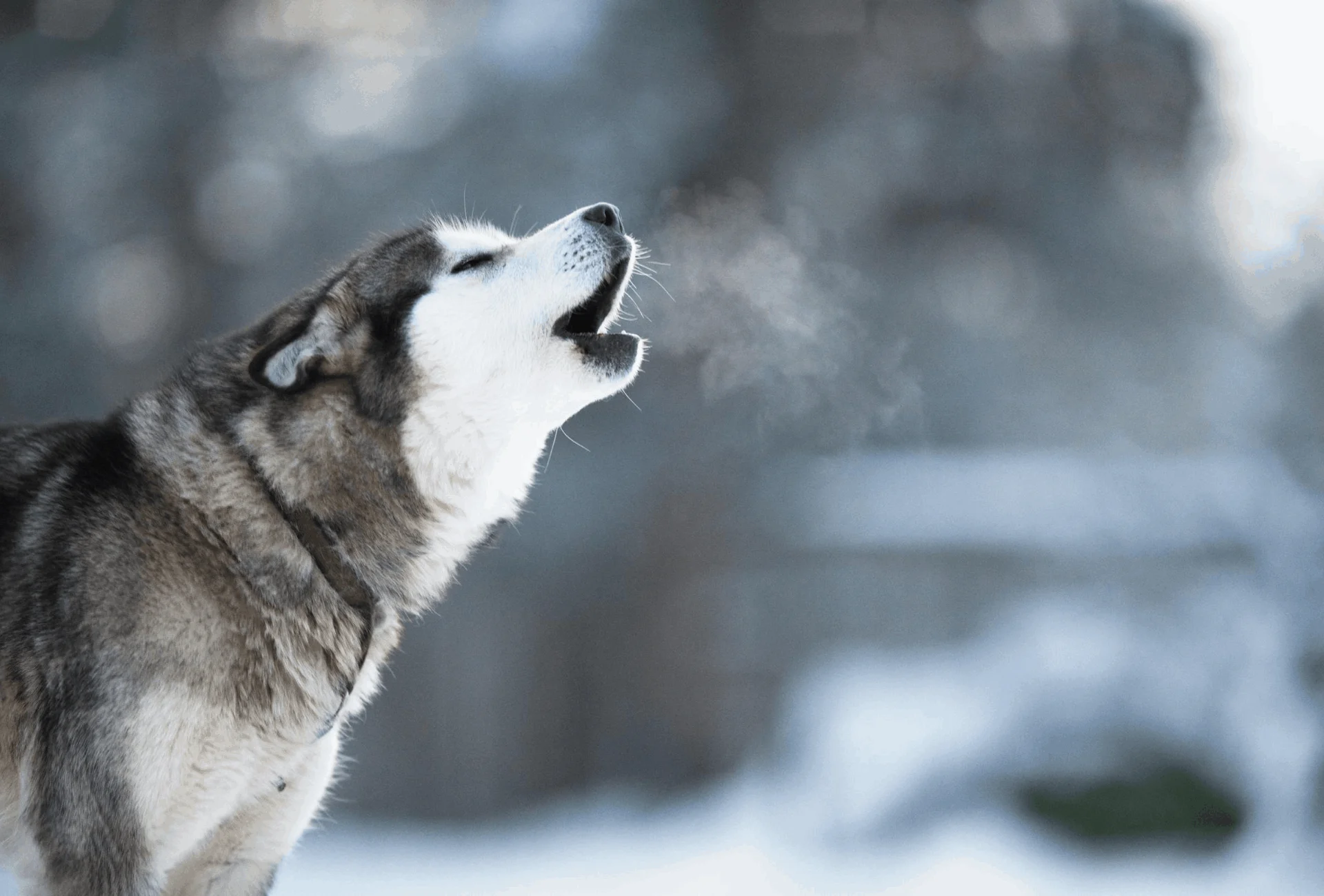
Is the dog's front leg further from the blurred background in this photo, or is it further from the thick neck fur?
the blurred background

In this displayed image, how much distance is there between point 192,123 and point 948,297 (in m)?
6.37

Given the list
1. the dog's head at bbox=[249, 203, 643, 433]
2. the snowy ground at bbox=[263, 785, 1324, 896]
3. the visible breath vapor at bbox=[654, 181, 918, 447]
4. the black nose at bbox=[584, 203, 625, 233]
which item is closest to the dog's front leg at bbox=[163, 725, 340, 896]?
the dog's head at bbox=[249, 203, 643, 433]

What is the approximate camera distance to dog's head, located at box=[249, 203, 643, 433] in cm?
281

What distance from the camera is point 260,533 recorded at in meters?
2.71

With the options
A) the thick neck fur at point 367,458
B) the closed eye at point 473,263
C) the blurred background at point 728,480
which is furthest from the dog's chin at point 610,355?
the blurred background at point 728,480

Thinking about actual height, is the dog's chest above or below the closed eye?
below

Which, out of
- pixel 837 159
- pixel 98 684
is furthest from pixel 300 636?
pixel 837 159

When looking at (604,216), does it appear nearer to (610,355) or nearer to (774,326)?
(610,355)

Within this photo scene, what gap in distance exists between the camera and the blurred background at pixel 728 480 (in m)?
7.55

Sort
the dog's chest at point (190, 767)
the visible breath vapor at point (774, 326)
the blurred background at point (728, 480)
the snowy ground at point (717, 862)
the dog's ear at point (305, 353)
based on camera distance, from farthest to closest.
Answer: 1. the visible breath vapor at point (774, 326)
2. the blurred background at point (728, 480)
3. the snowy ground at point (717, 862)
4. the dog's ear at point (305, 353)
5. the dog's chest at point (190, 767)

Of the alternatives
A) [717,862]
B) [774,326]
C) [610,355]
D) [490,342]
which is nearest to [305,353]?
[490,342]

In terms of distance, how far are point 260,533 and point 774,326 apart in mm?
6051

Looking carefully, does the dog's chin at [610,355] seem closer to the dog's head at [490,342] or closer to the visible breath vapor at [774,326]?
the dog's head at [490,342]

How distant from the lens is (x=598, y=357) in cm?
285
